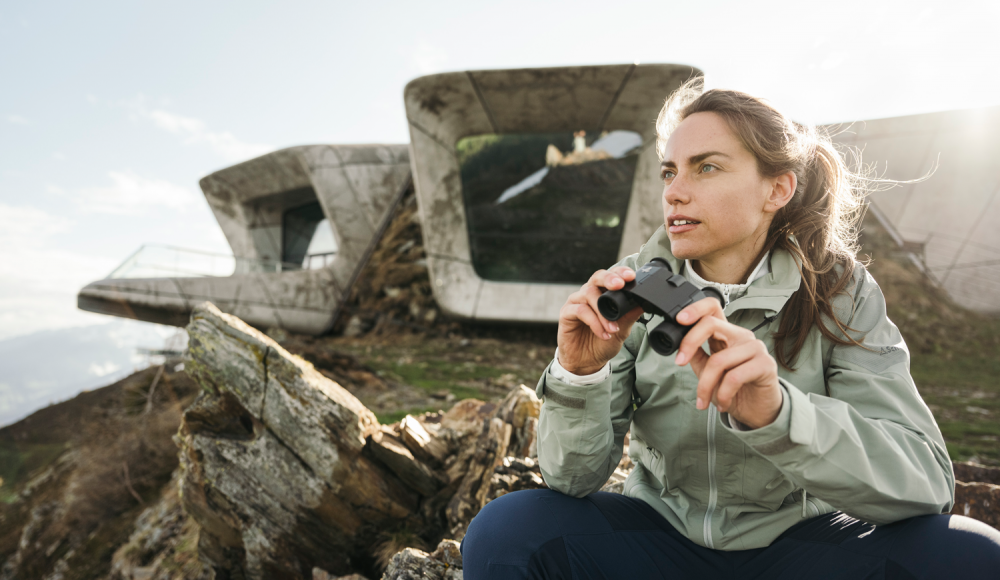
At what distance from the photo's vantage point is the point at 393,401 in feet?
27.7

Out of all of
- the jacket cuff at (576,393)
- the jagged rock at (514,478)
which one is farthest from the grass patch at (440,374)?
the jacket cuff at (576,393)

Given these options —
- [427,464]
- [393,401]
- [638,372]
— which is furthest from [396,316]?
[638,372]

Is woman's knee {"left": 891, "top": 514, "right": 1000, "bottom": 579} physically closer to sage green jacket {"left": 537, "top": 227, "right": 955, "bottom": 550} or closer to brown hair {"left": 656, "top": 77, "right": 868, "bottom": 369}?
sage green jacket {"left": 537, "top": 227, "right": 955, "bottom": 550}

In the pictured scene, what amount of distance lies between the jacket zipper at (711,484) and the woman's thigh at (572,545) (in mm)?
51

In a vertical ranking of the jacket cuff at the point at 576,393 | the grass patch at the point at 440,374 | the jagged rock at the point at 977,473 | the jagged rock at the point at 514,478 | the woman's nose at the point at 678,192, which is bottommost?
the grass patch at the point at 440,374

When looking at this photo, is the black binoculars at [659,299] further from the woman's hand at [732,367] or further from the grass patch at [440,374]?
the grass patch at [440,374]

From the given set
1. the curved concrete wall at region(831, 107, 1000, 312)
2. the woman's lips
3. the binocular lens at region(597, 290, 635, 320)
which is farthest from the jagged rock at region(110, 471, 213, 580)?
the curved concrete wall at region(831, 107, 1000, 312)

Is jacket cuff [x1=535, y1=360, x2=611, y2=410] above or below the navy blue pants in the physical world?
above

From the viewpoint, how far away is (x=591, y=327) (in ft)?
4.17

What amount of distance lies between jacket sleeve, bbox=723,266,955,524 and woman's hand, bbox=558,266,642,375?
0.34 metres

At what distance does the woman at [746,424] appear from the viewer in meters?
1.13

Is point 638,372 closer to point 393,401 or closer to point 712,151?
point 712,151

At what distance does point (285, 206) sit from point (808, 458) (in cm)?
2491

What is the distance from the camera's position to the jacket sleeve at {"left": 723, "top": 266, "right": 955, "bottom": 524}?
3.55ft
